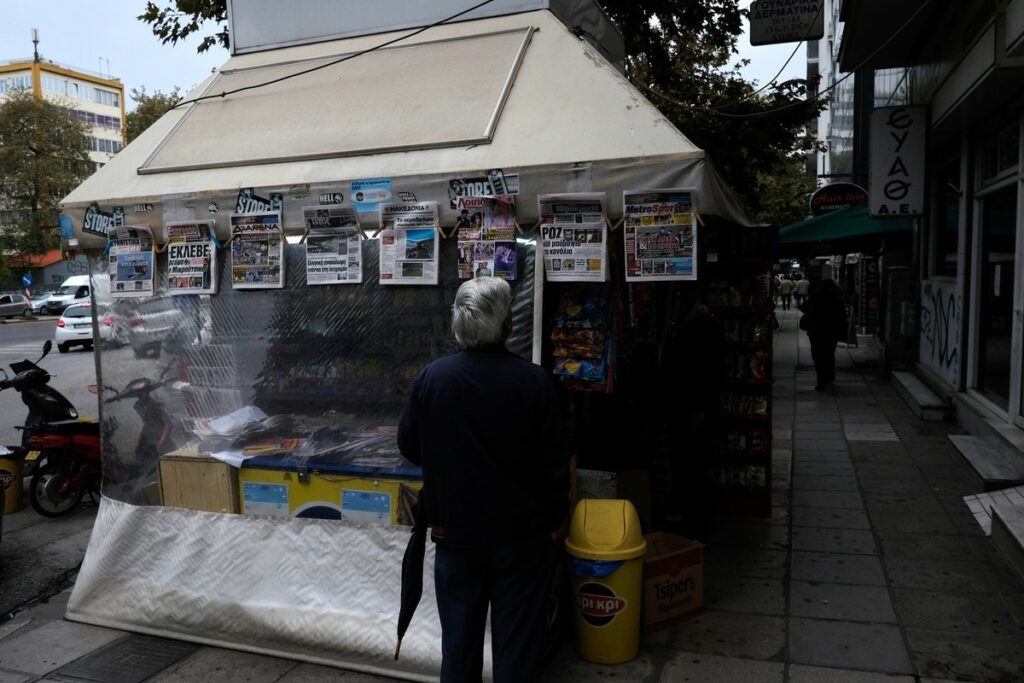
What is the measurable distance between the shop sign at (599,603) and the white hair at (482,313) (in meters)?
1.44

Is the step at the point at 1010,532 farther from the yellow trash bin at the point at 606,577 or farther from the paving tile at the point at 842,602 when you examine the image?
the yellow trash bin at the point at 606,577

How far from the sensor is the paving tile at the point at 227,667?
155 inches

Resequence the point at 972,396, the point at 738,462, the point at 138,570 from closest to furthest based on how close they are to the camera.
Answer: the point at 138,570 → the point at 738,462 → the point at 972,396

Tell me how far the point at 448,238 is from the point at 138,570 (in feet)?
8.42

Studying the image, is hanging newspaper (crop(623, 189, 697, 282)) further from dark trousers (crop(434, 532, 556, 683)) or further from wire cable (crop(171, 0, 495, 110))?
wire cable (crop(171, 0, 495, 110))

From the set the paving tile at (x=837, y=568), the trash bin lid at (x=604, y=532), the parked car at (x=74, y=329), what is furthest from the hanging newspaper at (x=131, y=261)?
the parked car at (x=74, y=329)

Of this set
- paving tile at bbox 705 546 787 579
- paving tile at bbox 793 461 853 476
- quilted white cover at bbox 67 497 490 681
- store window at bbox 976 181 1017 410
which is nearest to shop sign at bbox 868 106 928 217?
store window at bbox 976 181 1017 410

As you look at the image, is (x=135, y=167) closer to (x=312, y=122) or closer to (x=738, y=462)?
(x=312, y=122)

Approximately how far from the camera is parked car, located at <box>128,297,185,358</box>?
4.85 meters

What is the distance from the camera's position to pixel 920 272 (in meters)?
12.3

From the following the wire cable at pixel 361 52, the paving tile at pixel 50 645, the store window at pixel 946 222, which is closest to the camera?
the paving tile at pixel 50 645

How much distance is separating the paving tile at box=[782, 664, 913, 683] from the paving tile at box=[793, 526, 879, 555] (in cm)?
170

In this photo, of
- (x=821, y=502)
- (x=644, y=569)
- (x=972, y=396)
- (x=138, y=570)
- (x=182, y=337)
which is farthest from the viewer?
(x=972, y=396)

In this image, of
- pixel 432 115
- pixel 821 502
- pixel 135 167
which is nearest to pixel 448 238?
pixel 432 115
